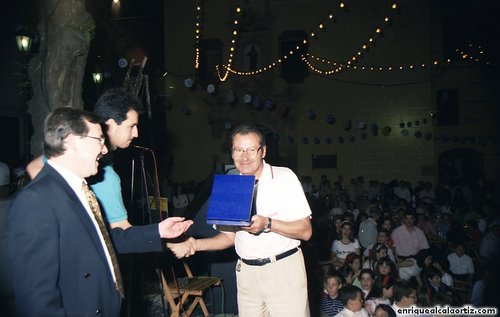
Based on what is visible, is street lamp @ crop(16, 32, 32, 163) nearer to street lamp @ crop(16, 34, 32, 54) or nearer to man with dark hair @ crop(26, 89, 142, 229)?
street lamp @ crop(16, 34, 32, 54)

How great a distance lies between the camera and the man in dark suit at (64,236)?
1.96m

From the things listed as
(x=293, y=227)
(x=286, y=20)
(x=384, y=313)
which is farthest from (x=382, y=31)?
(x=293, y=227)

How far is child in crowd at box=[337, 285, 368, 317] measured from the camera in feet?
15.6

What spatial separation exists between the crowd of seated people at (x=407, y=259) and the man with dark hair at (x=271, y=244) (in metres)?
1.28

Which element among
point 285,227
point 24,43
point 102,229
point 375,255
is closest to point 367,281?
point 375,255

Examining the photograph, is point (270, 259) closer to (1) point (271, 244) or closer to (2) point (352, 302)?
(1) point (271, 244)

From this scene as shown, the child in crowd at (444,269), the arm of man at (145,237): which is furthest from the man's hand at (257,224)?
the child in crowd at (444,269)

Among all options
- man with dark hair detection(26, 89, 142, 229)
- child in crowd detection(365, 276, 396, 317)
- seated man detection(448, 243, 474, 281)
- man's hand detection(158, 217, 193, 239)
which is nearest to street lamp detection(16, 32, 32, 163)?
man with dark hair detection(26, 89, 142, 229)

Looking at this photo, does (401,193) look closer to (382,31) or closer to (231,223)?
(382,31)

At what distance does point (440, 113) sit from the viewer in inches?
690

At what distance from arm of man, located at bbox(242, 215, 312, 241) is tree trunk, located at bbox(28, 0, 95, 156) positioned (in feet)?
9.33

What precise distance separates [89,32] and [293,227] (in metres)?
3.32

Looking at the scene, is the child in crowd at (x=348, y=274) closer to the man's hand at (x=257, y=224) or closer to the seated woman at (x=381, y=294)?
the seated woman at (x=381, y=294)

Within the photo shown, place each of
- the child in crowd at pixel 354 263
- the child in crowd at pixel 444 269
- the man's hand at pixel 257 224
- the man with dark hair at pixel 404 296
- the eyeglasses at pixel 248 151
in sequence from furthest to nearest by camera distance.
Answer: the child in crowd at pixel 354 263 < the child in crowd at pixel 444 269 < the man with dark hair at pixel 404 296 < the eyeglasses at pixel 248 151 < the man's hand at pixel 257 224
